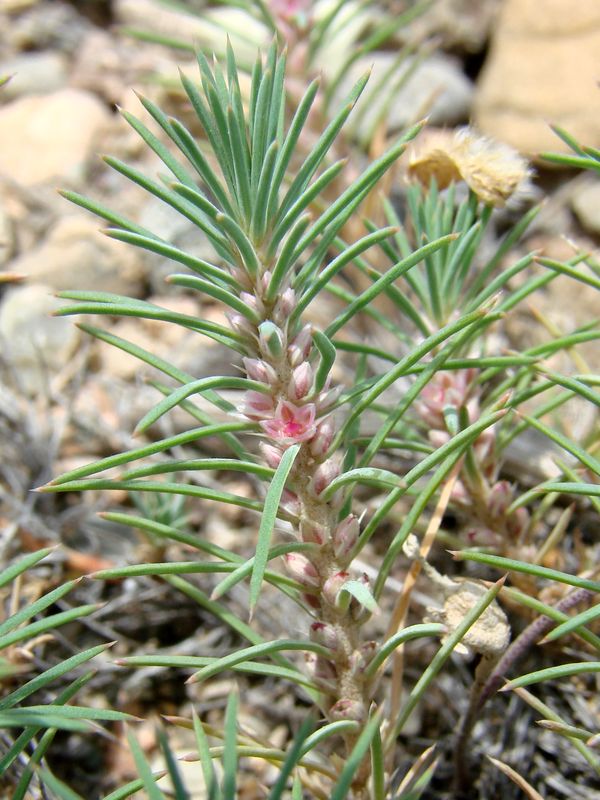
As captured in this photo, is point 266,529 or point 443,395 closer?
point 266,529

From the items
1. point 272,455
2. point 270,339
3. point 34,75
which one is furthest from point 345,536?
point 34,75

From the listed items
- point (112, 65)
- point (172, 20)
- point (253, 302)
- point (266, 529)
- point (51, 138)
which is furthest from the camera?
point (172, 20)

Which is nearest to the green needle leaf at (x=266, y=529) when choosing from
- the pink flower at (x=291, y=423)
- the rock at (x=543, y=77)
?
the pink flower at (x=291, y=423)

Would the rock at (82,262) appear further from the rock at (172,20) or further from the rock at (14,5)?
the rock at (14,5)

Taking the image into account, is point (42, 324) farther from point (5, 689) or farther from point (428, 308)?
point (428, 308)

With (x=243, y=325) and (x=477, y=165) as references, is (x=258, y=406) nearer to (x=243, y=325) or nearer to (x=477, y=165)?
(x=243, y=325)

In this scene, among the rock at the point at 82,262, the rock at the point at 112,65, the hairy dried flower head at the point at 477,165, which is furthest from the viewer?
the rock at the point at 112,65
